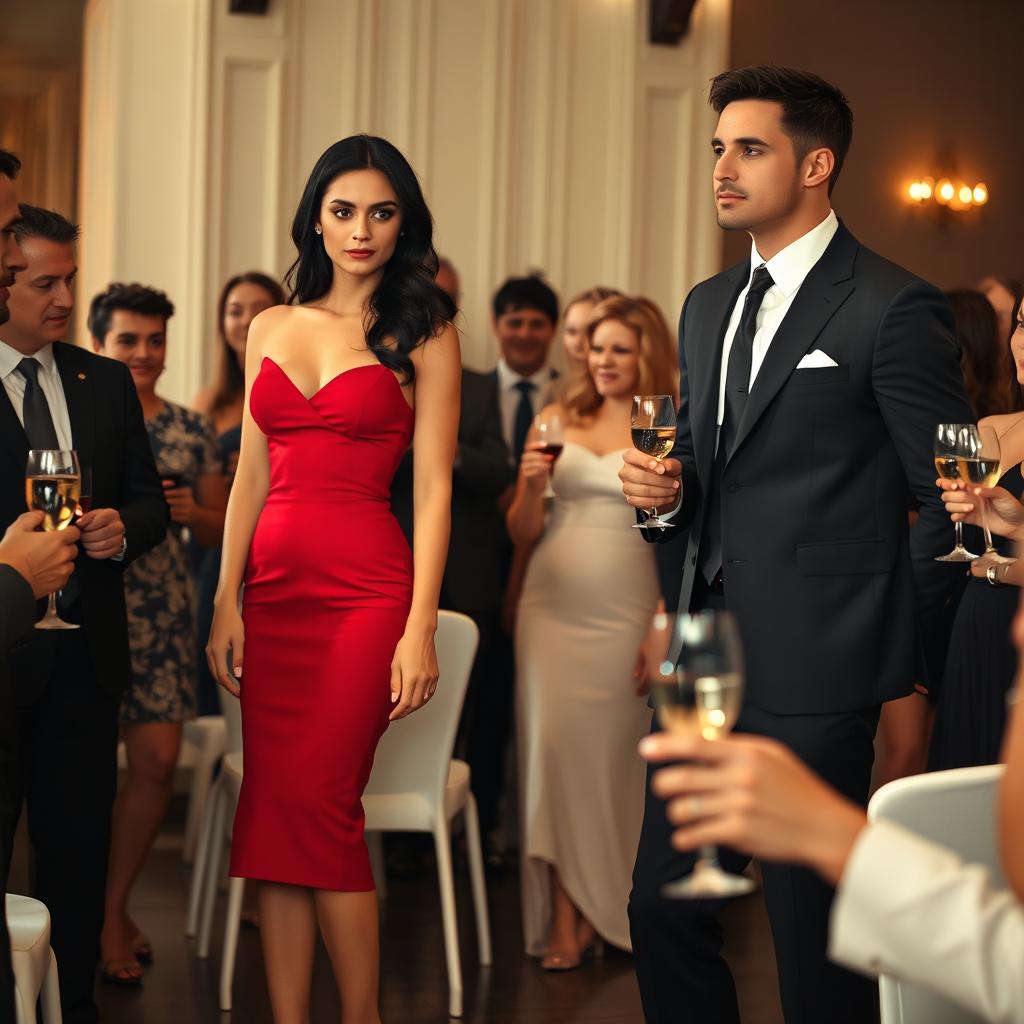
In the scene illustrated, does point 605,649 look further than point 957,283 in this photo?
No

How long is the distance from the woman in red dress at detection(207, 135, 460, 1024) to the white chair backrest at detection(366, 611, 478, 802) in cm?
69

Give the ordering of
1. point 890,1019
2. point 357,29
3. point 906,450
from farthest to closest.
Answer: point 357,29 → point 906,450 → point 890,1019

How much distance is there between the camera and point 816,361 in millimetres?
2561

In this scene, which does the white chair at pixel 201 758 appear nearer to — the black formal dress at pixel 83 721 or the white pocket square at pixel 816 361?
the black formal dress at pixel 83 721

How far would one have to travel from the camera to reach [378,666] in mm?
3023

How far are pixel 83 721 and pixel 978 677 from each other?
6.91ft

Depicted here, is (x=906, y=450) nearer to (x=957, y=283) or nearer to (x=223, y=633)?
(x=223, y=633)

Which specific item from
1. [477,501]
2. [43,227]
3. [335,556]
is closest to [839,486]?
[335,556]

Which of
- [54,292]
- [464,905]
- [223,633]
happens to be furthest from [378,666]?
[464,905]

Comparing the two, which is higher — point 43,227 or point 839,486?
point 43,227

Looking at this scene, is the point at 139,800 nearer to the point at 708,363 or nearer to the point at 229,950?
the point at 229,950

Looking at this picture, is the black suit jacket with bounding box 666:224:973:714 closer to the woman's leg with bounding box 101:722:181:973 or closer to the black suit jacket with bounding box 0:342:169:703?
the black suit jacket with bounding box 0:342:169:703

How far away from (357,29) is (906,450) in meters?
4.15

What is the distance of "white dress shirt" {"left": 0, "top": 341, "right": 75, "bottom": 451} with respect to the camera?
318 centimetres
